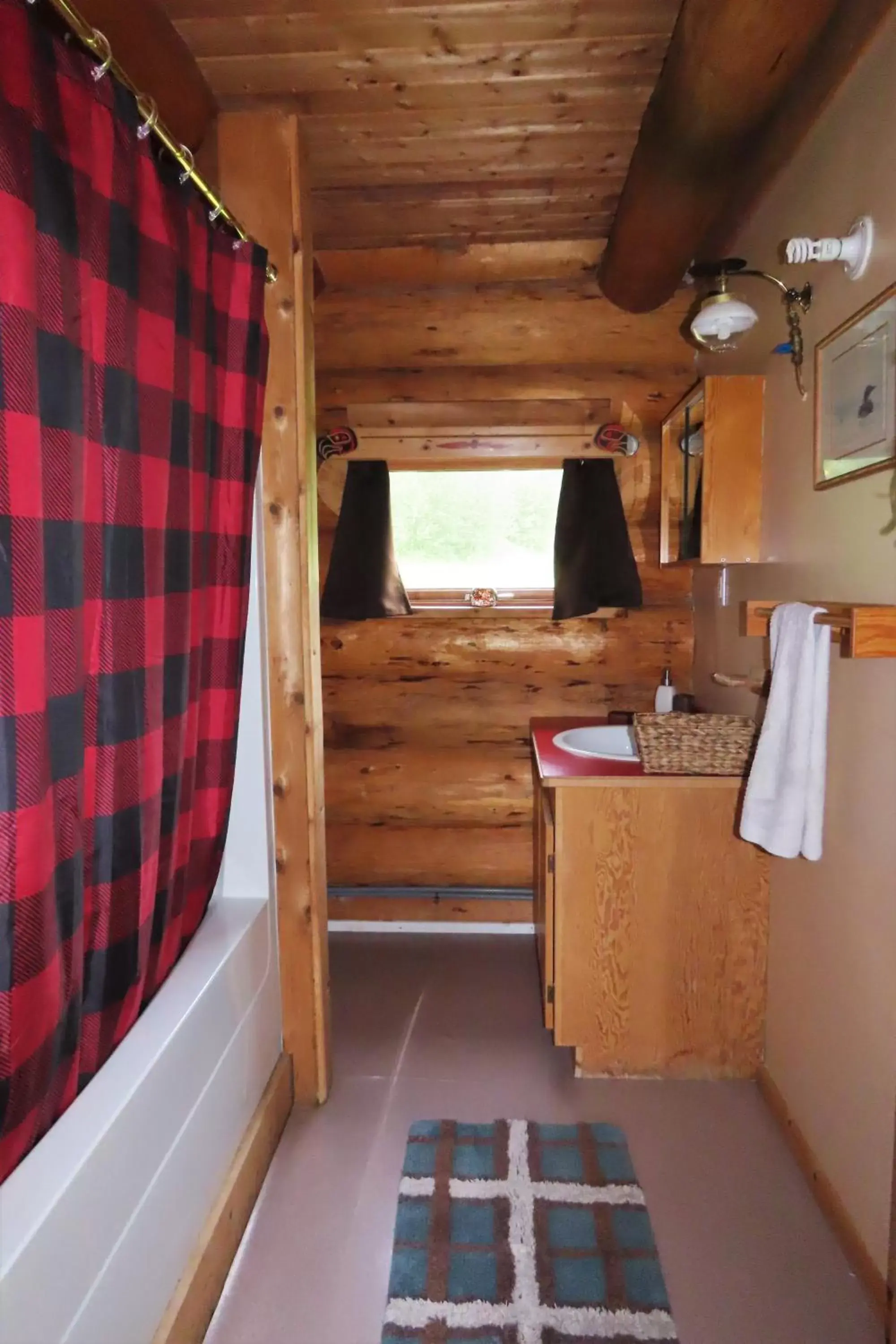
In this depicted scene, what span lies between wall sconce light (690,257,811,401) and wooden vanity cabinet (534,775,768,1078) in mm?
1027

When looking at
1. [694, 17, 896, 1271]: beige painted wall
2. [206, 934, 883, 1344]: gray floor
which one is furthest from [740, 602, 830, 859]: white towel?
[206, 934, 883, 1344]: gray floor

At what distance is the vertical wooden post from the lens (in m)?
1.78

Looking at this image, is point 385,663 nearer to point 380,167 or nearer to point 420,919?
point 420,919

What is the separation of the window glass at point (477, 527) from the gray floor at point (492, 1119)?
143 centimetres

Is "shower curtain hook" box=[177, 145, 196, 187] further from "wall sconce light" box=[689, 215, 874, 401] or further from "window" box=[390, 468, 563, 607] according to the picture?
"window" box=[390, 468, 563, 607]

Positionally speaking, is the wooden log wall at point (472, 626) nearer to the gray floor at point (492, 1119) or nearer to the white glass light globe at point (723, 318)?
the gray floor at point (492, 1119)

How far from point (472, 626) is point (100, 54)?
2010 mm

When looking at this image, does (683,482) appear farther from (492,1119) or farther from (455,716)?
(492,1119)

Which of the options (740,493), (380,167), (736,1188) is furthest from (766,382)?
(736,1188)

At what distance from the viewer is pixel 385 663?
2.92 meters

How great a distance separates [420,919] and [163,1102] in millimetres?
1827

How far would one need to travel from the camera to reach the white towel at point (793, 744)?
1.50 meters

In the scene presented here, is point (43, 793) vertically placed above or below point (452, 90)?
below

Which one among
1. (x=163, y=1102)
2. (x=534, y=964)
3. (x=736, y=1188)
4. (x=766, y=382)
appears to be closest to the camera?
(x=163, y=1102)
